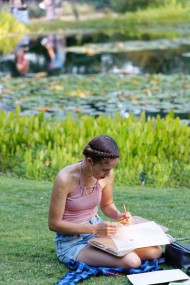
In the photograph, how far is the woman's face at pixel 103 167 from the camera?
11.7ft

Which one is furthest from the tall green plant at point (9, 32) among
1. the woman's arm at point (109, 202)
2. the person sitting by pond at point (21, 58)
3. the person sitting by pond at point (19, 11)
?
the woman's arm at point (109, 202)

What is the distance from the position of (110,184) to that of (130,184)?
7.66 feet

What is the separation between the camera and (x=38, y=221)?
15.6ft

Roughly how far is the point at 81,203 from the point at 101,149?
14.5 inches

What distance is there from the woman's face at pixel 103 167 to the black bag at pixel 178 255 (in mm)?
527

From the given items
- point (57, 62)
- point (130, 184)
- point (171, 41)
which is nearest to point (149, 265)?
point (130, 184)

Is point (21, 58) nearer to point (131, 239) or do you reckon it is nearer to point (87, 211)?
point (87, 211)

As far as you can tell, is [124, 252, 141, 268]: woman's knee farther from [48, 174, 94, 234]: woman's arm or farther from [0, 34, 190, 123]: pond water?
[0, 34, 190, 123]: pond water

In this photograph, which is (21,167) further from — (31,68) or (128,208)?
(31,68)

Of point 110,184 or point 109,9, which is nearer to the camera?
point 110,184

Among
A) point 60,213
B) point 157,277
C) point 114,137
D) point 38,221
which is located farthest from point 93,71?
point 157,277

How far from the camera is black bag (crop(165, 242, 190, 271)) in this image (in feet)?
12.0

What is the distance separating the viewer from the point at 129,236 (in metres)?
3.69

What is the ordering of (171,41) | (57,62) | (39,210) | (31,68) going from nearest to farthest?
(39,210)
(31,68)
(57,62)
(171,41)
